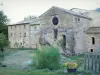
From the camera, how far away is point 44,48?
2464 centimetres

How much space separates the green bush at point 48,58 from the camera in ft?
79.9

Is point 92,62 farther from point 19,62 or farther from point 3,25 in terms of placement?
point 3,25

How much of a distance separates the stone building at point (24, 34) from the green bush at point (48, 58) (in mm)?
29134

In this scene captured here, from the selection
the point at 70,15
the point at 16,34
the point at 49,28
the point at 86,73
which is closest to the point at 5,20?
the point at 16,34

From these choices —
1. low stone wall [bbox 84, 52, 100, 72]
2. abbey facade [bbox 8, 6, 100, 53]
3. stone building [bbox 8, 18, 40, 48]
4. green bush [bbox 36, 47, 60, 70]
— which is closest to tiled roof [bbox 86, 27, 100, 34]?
abbey facade [bbox 8, 6, 100, 53]

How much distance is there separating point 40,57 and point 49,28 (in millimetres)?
20976

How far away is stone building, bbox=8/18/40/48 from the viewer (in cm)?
5472

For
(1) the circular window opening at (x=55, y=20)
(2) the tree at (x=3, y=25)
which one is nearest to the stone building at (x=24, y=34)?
(2) the tree at (x=3, y=25)

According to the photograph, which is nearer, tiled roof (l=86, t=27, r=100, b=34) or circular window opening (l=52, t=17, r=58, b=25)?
tiled roof (l=86, t=27, r=100, b=34)

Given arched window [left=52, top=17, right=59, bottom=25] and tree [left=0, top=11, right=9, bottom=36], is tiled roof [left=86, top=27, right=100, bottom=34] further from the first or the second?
tree [left=0, top=11, right=9, bottom=36]

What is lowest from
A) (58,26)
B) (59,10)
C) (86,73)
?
(86,73)

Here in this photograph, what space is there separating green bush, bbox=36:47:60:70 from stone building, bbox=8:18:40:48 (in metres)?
29.1

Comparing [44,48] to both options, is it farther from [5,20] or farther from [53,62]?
[5,20]

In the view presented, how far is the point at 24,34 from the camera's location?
57750 mm
